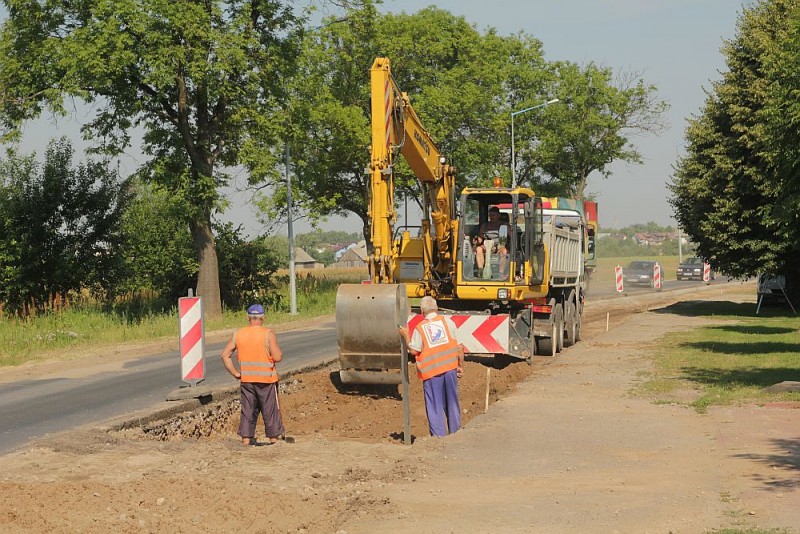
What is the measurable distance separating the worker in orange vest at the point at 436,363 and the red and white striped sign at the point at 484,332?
269 inches

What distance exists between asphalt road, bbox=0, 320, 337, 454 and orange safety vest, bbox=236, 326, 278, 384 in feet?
8.87

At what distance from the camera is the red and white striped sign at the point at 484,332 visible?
1969 centimetres

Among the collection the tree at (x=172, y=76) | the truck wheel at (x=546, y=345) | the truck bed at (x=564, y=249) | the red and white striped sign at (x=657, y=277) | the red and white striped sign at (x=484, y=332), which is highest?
the tree at (x=172, y=76)

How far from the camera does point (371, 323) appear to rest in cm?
1430

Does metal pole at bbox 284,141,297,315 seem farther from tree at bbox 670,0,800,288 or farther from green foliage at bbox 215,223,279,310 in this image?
tree at bbox 670,0,800,288

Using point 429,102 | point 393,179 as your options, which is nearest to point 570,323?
point 393,179

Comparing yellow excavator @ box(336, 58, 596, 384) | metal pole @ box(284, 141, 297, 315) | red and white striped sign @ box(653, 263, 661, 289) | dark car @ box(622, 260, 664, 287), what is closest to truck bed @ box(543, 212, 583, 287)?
yellow excavator @ box(336, 58, 596, 384)

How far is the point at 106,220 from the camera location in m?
36.2

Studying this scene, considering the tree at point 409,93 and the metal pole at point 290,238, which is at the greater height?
the tree at point 409,93

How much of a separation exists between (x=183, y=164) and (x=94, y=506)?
85.1 ft

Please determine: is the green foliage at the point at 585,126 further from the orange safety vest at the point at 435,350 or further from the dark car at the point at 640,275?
the orange safety vest at the point at 435,350

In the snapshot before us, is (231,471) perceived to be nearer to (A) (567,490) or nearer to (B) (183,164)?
(A) (567,490)

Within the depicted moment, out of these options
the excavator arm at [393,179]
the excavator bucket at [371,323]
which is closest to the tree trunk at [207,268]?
the excavator arm at [393,179]

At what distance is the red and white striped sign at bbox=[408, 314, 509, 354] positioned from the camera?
19688 mm
